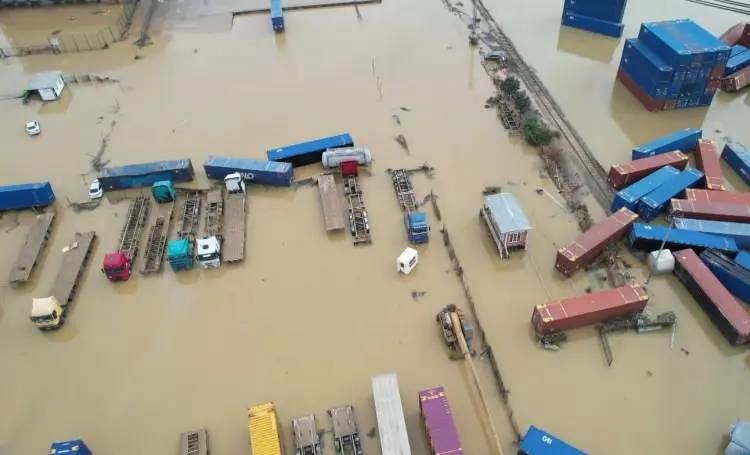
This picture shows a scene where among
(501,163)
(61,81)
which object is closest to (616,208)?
(501,163)

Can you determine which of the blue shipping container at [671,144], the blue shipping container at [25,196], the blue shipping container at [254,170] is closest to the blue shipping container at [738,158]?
the blue shipping container at [671,144]

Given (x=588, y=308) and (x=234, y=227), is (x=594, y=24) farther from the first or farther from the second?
(x=234, y=227)

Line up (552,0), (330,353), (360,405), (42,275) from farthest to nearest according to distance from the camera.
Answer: (552,0), (42,275), (330,353), (360,405)

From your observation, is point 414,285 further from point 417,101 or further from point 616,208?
point 417,101

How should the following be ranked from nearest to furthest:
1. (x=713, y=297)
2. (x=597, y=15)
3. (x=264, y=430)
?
1. (x=264, y=430)
2. (x=713, y=297)
3. (x=597, y=15)

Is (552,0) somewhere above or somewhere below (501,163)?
above

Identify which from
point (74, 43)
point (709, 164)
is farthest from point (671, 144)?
point (74, 43)

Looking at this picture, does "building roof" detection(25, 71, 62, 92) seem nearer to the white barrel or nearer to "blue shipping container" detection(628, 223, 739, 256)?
the white barrel
